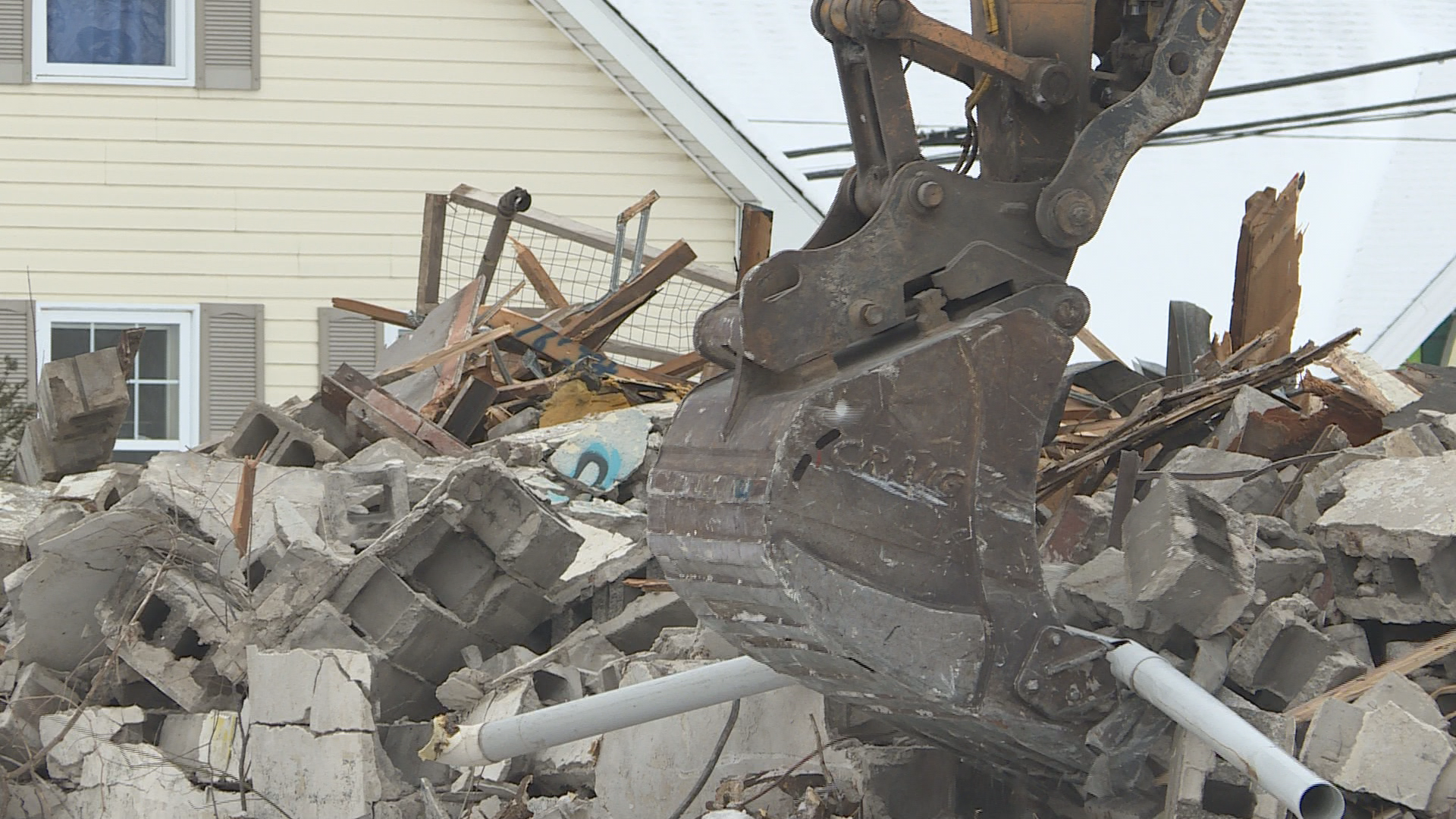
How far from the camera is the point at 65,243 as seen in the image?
1321 cm

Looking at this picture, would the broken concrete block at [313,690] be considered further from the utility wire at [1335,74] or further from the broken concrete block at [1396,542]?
the utility wire at [1335,74]

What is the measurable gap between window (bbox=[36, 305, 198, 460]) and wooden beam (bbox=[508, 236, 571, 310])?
3642 mm

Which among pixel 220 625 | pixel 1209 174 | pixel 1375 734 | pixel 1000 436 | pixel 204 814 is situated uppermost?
pixel 1209 174

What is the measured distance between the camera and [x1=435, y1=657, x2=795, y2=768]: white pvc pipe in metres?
4.88

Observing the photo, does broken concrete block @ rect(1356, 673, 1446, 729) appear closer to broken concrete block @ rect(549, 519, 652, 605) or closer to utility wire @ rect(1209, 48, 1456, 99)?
broken concrete block @ rect(549, 519, 652, 605)

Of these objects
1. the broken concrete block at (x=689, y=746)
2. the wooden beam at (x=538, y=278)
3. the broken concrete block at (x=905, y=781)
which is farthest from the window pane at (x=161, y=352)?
the broken concrete block at (x=905, y=781)

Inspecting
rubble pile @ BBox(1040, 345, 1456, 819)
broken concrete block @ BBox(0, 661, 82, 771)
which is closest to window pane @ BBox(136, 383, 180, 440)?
broken concrete block @ BBox(0, 661, 82, 771)

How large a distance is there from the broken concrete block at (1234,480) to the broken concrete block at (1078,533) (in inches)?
11.8

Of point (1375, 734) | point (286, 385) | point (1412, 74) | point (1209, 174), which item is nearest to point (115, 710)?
point (1375, 734)

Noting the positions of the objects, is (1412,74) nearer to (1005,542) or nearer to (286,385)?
(286,385)

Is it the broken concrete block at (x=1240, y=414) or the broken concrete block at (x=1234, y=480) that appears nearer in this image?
the broken concrete block at (x=1234, y=480)

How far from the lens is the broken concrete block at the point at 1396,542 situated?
4855 millimetres

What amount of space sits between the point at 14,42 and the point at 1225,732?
12.0 m

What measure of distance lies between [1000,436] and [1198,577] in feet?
2.60
